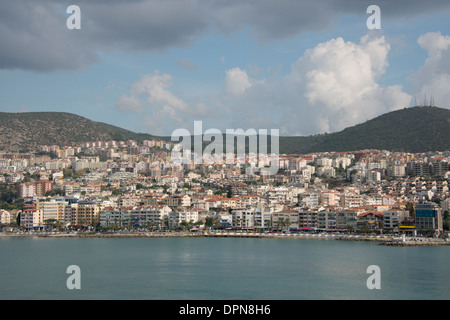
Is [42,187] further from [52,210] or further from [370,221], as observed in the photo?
[370,221]

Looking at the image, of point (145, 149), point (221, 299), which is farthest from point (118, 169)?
point (221, 299)

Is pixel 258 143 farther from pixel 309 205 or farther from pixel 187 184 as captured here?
pixel 309 205

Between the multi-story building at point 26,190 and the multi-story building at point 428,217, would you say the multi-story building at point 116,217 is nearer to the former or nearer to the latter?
the multi-story building at point 26,190

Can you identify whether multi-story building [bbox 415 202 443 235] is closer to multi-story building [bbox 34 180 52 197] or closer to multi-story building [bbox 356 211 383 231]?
multi-story building [bbox 356 211 383 231]

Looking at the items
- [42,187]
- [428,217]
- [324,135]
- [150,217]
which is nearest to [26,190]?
[42,187]

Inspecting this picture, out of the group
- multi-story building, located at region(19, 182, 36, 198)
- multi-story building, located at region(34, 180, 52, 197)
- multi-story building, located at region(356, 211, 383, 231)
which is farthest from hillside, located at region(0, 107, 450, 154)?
multi-story building, located at region(356, 211, 383, 231)

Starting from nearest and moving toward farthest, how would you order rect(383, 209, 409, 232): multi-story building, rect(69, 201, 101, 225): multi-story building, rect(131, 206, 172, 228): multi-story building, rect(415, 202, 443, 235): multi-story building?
1. rect(415, 202, 443, 235): multi-story building
2. rect(383, 209, 409, 232): multi-story building
3. rect(131, 206, 172, 228): multi-story building
4. rect(69, 201, 101, 225): multi-story building
